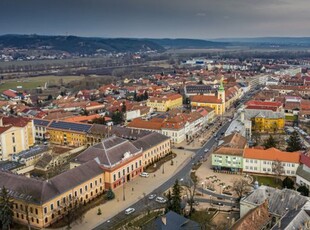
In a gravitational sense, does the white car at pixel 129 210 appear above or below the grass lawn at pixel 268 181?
below

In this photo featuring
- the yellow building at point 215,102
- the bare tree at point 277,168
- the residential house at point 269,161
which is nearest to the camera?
the bare tree at point 277,168

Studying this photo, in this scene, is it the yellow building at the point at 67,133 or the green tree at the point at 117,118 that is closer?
the yellow building at the point at 67,133

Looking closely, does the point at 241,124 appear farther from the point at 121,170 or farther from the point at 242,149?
the point at 121,170

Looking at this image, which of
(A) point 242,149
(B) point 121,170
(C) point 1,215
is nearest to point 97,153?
(B) point 121,170

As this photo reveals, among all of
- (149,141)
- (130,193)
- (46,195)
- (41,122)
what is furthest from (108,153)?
(41,122)

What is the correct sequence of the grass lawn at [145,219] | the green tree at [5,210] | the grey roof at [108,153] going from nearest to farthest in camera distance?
the green tree at [5,210] → the grass lawn at [145,219] → the grey roof at [108,153]

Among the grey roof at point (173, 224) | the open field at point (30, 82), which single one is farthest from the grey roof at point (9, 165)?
the open field at point (30, 82)

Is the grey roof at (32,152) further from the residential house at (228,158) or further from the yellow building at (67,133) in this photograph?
the residential house at (228,158)
